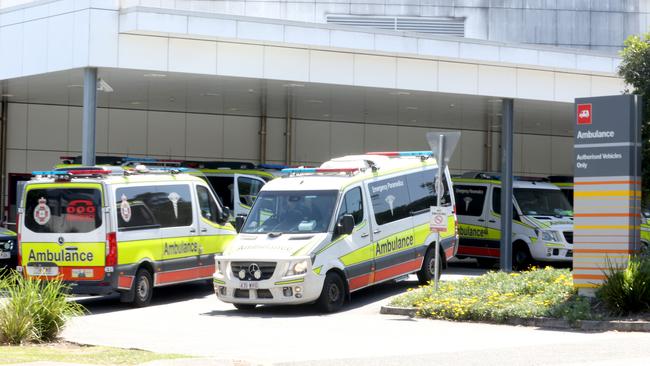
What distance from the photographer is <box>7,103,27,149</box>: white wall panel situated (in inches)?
1280

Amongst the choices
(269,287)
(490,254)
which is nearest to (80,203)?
(269,287)

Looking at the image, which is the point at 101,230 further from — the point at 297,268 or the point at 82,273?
the point at 297,268

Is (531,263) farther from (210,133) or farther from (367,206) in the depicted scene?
(210,133)

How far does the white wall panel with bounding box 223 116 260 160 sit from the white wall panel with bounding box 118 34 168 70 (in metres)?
12.5

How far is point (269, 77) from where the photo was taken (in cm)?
2344

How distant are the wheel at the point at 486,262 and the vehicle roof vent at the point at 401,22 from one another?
604 inches

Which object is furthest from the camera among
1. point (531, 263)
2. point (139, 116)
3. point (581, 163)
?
point (139, 116)

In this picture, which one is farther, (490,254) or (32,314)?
(490,254)

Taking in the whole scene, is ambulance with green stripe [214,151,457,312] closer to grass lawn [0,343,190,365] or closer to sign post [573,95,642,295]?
sign post [573,95,642,295]

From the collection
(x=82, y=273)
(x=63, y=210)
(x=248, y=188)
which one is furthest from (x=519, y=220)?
(x=63, y=210)

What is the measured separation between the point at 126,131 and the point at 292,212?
1673 centimetres

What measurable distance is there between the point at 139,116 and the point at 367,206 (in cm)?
1660

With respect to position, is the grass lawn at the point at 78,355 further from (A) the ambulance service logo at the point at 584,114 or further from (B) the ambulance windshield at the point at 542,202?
(B) the ambulance windshield at the point at 542,202

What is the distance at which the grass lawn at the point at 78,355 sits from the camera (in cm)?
1093
